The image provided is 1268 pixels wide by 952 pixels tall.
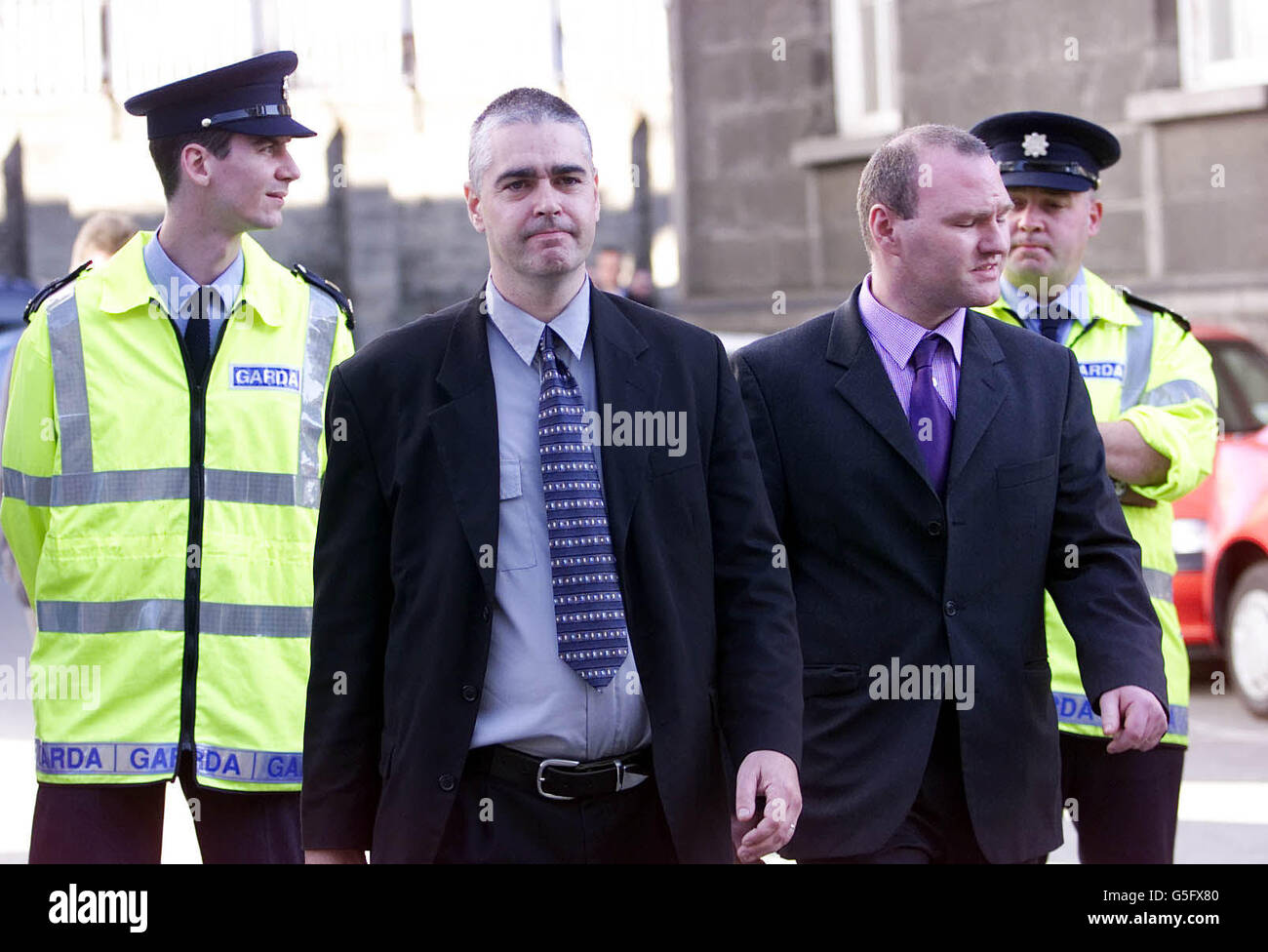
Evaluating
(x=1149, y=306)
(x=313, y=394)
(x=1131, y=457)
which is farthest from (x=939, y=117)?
(x=313, y=394)

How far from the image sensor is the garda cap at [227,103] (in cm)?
476

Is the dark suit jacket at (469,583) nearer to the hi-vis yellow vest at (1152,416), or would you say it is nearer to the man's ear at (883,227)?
the man's ear at (883,227)

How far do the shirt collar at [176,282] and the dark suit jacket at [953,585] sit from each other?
117 centimetres

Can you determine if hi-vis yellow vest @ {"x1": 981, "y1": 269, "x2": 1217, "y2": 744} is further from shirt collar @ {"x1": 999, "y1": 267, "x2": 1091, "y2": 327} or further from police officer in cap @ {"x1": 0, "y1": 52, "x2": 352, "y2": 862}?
police officer in cap @ {"x1": 0, "y1": 52, "x2": 352, "y2": 862}

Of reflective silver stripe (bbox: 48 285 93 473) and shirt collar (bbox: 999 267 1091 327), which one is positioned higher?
shirt collar (bbox: 999 267 1091 327)

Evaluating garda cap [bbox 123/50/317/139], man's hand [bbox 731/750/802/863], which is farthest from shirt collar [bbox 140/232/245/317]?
man's hand [bbox 731/750/802/863]

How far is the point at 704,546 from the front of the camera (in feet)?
12.4

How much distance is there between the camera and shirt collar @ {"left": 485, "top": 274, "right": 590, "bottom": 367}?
151 inches

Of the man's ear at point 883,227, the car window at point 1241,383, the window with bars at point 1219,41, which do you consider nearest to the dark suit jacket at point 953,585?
the man's ear at point 883,227

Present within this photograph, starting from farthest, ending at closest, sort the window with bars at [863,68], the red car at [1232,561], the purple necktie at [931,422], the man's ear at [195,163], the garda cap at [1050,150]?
the window with bars at [863,68]
the red car at [1232,561]
the garda cap at [1050,150]
the man's ear at [195,163]
the purple necktie at [931,422]

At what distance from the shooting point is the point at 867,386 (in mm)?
4398

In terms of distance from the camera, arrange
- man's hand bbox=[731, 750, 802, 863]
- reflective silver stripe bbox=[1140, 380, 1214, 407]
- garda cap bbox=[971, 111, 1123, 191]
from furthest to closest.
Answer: garda cap bbox=[971, 111, 1123, 191], reflective silver stripe bbox=[1140, 380, 1214, 407], man's hand bbox=[731, 750, 802, 863]
